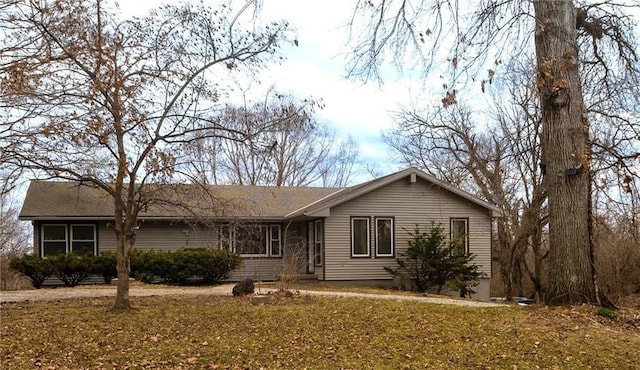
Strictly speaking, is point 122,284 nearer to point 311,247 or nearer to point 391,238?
point 311,247

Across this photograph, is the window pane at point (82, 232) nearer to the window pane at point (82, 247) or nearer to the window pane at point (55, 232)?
the window pane at point (82, 247)

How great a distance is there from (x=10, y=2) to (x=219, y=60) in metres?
3.90

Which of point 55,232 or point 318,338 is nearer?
point 318,338

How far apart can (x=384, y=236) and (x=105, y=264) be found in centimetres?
911

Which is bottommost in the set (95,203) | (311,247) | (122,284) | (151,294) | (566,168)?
(151,294)

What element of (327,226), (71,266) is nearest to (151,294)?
(71,266)

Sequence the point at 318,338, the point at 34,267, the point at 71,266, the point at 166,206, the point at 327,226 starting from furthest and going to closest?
the point at 327,226 < the point at 71,266 < the point at 34,267 < the point at 166,206 < the point at 318,338

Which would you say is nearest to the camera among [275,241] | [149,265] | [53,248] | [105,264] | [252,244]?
[105,264]

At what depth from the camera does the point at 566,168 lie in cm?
1092

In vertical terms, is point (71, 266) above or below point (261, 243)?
below

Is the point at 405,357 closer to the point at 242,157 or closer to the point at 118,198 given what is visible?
the point at 118,198

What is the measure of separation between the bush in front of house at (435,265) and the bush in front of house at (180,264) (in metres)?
5.42

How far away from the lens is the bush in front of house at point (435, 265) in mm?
19125

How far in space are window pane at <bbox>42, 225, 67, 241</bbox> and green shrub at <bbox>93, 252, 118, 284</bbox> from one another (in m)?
2.05
